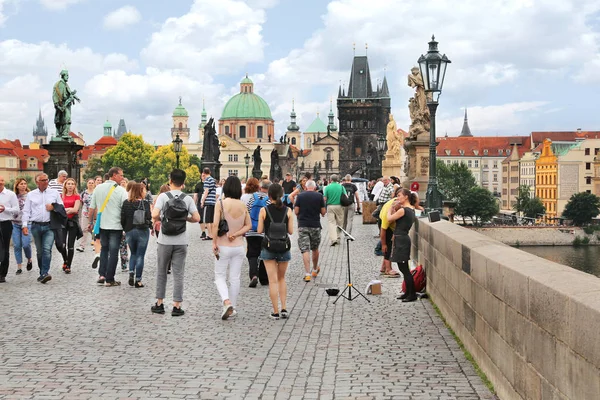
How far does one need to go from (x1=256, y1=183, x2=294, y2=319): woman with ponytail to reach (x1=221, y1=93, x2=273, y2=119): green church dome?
175 meters

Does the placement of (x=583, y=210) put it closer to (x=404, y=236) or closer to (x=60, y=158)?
(x=60, y=158)

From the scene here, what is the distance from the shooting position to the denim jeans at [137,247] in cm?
1293

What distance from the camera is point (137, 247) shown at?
42.4ft

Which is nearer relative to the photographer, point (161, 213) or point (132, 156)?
point (161, 213)

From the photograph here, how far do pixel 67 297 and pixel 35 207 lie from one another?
8.98 feet

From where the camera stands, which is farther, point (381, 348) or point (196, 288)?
point (196, 288)

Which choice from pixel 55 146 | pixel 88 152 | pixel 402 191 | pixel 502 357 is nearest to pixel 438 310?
pixel 402 191

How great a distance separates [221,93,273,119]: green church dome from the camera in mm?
185000

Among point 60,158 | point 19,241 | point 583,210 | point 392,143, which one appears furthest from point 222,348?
point 583,210

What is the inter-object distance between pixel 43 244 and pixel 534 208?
11494 centimetres

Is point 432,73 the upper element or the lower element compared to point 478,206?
upper

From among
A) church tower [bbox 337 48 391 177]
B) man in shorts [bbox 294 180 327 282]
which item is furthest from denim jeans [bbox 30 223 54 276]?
church tower [bbox 337 48 391 177]

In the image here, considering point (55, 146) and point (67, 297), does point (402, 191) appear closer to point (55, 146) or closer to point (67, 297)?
point (67, 297)

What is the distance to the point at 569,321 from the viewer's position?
4340mm
